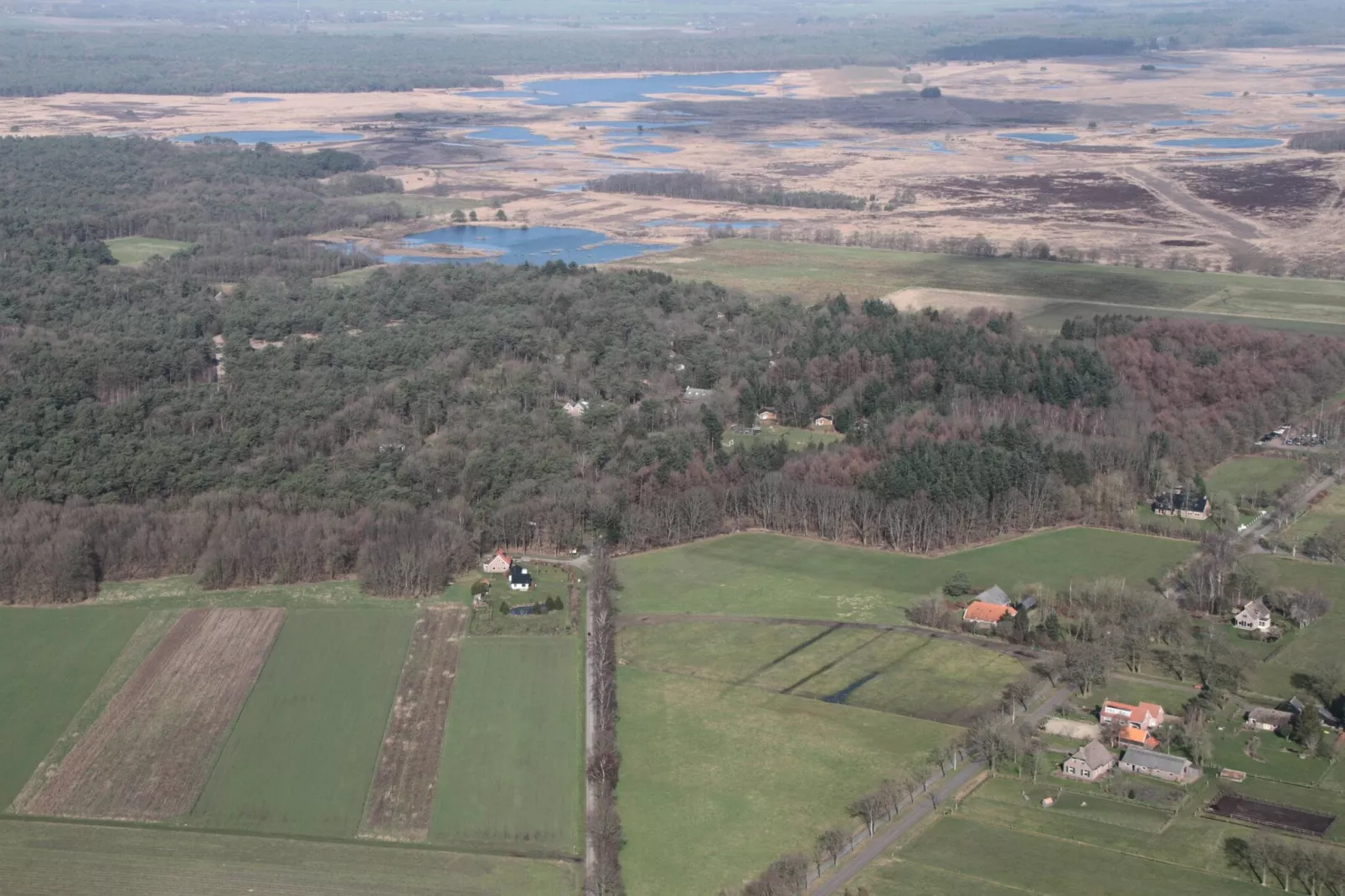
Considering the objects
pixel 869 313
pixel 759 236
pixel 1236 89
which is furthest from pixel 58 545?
pixel 1236 89

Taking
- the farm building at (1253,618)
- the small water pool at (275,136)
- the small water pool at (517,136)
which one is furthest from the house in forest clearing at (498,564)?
the small water pool at (275,136)

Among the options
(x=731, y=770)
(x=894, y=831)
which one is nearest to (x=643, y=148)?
(x=731, y=770)

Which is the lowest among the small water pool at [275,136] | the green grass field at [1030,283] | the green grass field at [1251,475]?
the green grass field at [1251,475]

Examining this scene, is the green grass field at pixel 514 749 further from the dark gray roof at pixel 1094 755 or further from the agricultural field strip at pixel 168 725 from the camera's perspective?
the dark gray roof at pixel 1094 755

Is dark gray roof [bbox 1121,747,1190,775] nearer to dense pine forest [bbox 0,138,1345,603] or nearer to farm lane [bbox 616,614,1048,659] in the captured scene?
farm lane [bbox 616,614,1048,659]

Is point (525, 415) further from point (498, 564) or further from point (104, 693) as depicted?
point (104, 693)

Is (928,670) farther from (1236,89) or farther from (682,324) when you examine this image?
(1236,89)
